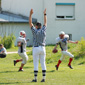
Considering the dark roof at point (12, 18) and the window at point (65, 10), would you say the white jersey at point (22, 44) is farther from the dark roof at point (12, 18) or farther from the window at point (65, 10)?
the window at point (65, 10)

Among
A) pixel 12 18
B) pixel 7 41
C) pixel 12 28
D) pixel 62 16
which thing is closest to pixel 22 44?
pixel 7 41

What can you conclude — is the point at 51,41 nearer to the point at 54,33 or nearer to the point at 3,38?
the point at 54,33

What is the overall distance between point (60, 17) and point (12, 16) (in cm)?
459

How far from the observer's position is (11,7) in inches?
1423

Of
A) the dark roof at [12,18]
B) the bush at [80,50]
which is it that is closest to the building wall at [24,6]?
the dark roof at [12,18]

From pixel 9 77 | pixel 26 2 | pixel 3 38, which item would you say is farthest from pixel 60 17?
pixel 9 77

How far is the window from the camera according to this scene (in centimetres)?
3522

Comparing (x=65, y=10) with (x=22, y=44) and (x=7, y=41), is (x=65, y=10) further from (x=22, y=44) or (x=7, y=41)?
(x=22, y=44)

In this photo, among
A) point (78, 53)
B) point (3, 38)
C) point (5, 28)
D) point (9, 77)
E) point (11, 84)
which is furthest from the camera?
point (5, 28)

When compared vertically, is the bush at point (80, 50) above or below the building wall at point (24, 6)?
below

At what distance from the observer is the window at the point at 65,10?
3522 cm

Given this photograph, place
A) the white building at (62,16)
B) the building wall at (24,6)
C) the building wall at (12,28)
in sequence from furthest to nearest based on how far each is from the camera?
1. the building wall at (24,6)
2. the white building at (62,16)
3. the building wall at (12,28)

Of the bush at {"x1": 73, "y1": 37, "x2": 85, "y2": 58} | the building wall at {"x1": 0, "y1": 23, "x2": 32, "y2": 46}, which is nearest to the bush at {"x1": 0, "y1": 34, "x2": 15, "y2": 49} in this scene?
the building wall at {"x1": 0, "y1": 23, "x2": 32, "y2": 46}

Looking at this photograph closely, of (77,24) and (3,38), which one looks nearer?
(3,38)
